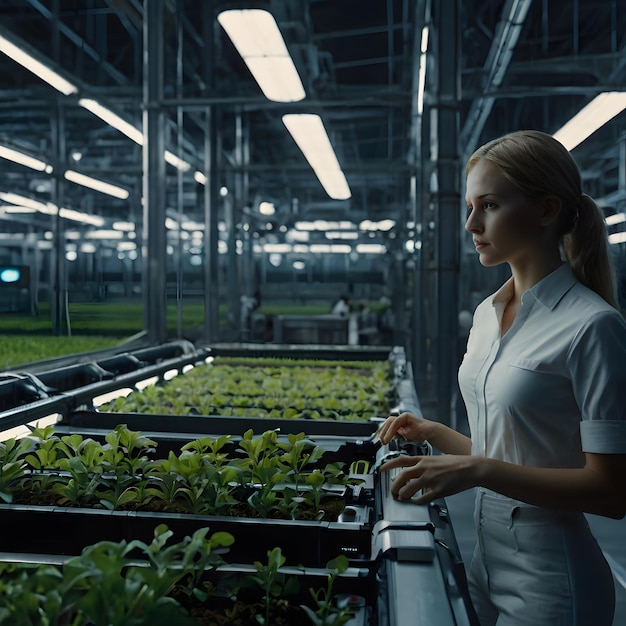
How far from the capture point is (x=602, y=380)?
0.95 m

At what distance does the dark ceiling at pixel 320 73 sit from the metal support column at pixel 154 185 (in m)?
0.13

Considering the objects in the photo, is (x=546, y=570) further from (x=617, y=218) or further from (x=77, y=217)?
(x=77, y=217)

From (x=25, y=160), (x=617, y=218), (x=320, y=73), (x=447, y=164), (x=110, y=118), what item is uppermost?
(x=320, y=73)

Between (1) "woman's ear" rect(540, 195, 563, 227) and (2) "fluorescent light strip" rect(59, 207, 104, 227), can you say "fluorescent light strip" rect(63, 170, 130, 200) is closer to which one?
(2) "fluorescent light strip" rect(59, 207, 104, 227)

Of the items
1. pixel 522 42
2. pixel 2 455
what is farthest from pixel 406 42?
pixel 2 455

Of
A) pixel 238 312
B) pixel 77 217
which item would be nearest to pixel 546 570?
pixel 77 217

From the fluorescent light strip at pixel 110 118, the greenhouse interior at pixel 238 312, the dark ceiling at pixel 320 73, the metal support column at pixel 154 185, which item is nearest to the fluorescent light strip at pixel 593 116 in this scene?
the greenhouse interior at pixel 238 312

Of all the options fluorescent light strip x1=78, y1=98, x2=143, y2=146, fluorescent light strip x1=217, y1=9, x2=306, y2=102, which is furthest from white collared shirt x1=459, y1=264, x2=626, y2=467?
fluorescent light strip x1=78, y1=98, x2=143, y2=146

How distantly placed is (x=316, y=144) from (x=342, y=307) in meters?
4.67

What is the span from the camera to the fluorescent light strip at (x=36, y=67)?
329 cm

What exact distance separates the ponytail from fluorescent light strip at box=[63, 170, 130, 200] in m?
6.96

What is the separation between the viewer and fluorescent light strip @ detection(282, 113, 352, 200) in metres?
5.53

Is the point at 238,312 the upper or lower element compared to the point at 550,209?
lower

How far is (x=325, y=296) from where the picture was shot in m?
11.8
